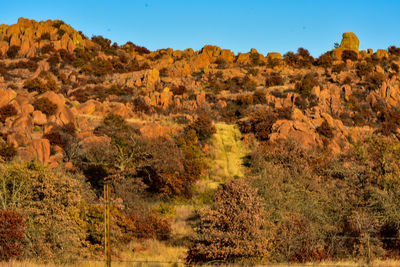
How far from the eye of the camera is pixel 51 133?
25.6 meters

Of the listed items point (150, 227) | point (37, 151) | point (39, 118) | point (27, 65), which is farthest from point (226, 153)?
point (27, 65)

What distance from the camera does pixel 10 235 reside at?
11227mm

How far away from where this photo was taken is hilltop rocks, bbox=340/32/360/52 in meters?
65.6

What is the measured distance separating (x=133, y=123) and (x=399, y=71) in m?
39.3

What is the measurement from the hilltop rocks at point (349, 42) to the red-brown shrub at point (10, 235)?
6495cm

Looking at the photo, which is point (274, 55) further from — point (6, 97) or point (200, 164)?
point (6, 97)

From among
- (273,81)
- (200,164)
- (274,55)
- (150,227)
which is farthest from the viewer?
(274,55)

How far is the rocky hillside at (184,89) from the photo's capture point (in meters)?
28.4

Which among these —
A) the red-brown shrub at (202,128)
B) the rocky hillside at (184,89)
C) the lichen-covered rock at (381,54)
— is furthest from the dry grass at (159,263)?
the lichen-covered rock at (381,54)

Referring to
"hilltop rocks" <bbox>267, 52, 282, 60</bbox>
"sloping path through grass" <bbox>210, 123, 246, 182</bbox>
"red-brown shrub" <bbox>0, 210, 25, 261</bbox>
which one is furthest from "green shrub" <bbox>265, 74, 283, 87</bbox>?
"red-brown shrub" <bbox>0, 210, 25, 261</bbox>

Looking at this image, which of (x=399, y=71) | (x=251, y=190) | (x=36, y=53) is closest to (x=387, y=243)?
(x=251, y=190)

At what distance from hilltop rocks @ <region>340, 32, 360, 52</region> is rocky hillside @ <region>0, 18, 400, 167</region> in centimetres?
17

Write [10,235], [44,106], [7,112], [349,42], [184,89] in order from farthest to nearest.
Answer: [349,42] → [184,89] → [44,106] → [7,112] → [10,235]

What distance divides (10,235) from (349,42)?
6773 centimetres
